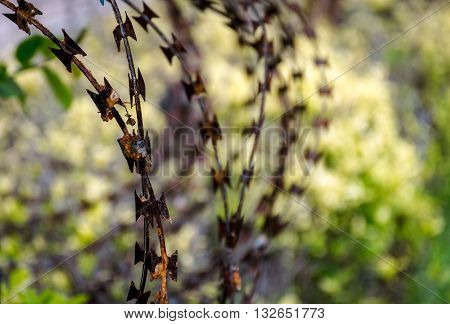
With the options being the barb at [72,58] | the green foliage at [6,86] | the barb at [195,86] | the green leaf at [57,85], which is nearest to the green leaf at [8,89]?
the green foliage at [6,86]

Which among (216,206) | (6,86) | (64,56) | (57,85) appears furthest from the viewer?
(216,206)

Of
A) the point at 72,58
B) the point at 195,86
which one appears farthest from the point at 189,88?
the point at 72,58

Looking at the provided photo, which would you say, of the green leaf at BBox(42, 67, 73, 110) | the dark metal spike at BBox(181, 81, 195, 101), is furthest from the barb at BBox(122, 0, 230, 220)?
the green leaf at BBox(42, 67, 73, 110)

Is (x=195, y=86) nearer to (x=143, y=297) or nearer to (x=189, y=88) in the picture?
(x=189, y=88)

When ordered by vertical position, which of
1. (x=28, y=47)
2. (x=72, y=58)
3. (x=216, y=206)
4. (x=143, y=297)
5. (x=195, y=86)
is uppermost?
(x=216, y=206)

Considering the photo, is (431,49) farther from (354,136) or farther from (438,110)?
(354,136)

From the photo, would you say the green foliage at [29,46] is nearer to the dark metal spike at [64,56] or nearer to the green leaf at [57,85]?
the green leaf at [57,85]

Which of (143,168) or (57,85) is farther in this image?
(57,85)

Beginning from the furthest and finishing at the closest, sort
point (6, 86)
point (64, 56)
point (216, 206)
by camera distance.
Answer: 1. point (216, 206)
2. point (6, 86)
3. point (64, 56)

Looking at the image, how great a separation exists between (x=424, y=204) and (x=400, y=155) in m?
0.22

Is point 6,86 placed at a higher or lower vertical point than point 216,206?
lower

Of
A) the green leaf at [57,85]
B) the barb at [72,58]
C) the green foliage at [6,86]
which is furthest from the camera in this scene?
the green leaf at [57,85]

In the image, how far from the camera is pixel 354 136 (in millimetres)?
2107
